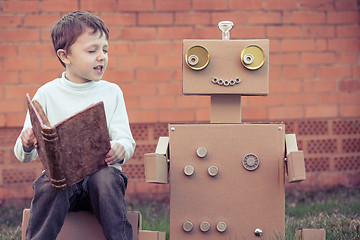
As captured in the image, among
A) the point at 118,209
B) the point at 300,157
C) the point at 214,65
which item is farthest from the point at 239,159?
the point at 118,209

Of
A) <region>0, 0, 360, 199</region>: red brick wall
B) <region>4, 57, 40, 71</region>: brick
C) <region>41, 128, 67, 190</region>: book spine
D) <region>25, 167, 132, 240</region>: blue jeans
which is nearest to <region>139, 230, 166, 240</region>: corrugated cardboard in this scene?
<region>25, 167, 132, 240</region>: blue jeans

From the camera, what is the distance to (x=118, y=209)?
2.18m

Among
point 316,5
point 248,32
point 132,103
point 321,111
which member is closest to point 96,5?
point 132,103

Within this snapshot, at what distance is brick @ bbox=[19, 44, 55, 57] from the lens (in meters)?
3.86

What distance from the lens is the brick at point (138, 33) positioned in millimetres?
3887

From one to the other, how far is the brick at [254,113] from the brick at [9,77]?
1.62 metres

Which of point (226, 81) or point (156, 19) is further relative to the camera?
point (156, 19)

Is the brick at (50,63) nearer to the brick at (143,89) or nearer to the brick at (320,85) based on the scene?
the brick at (143,89)

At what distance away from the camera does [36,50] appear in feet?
12.7

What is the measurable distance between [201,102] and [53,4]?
1258 mm

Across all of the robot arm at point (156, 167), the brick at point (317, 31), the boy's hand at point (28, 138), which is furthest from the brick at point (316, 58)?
the boy's hand at point (28, 138)

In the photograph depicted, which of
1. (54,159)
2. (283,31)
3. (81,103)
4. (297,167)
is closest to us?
(54,159)

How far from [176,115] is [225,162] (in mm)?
1471

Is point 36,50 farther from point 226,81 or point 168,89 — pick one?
point 226,81
